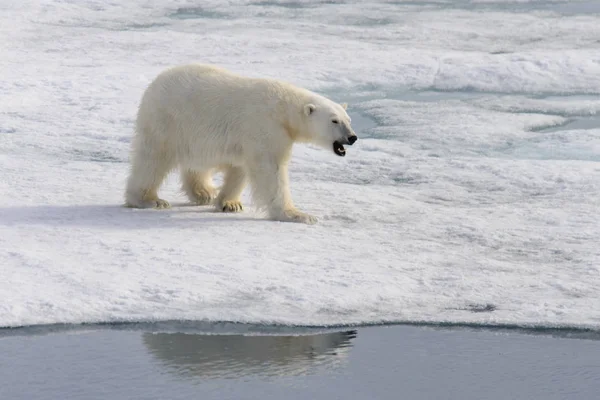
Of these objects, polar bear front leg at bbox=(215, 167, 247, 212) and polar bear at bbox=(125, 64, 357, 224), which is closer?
polar bear at bbox=(125, 64, 357, 224)

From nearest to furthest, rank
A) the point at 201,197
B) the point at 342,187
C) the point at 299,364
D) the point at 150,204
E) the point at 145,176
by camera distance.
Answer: the point at 299,364
the point at 145,176
the point at 150,204
the point at 201,197
the point at 342,187

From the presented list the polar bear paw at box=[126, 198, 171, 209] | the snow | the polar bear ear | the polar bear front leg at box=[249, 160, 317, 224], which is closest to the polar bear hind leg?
the polar bear paw at box=[126, 198, 171, 209]

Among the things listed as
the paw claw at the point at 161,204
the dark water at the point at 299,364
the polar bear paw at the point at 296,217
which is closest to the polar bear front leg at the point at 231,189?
the paw claw at the point at 161,204

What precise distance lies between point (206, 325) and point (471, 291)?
128 centimetres

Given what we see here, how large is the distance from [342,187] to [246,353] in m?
3.13

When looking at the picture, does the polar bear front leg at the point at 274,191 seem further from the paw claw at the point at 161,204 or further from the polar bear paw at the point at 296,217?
the paw claw at the point at 161,204

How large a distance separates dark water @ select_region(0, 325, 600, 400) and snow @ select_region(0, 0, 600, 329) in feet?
0.49

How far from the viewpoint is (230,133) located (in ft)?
20.7

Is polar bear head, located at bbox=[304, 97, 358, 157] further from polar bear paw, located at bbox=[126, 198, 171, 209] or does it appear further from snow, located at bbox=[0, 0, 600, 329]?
polar bear paw, located at bbox=[126, 198, 171, 209]

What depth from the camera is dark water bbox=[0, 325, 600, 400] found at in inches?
152

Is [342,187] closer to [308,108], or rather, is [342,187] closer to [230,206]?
[230,206]

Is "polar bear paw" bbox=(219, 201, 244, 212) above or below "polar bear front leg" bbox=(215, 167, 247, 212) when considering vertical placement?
below

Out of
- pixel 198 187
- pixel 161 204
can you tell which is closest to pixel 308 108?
pixel 198 187

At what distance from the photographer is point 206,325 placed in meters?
4.47
